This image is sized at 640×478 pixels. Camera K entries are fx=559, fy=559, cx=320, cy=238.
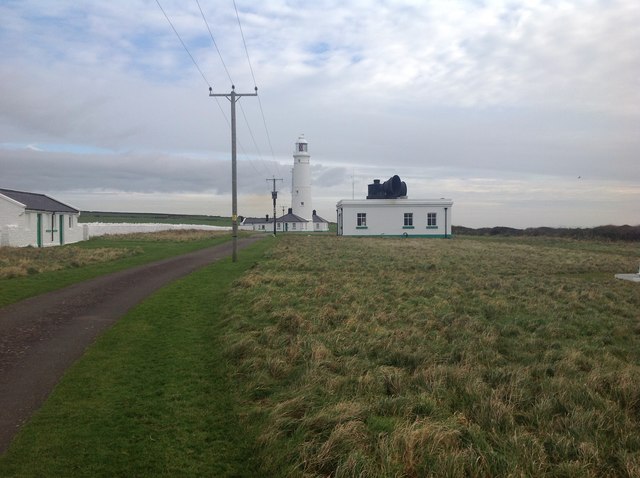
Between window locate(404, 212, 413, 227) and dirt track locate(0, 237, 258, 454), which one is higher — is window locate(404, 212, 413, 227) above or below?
above

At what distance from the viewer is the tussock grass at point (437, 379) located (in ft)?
15.9

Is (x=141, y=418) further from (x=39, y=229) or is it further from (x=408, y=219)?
(x=408, y=219)

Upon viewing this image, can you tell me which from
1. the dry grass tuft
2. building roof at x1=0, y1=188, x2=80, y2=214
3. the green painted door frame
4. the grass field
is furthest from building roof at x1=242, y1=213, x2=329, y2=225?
the grass field

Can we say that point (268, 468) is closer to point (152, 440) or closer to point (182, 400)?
point (152, 440)

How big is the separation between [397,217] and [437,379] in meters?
49.7

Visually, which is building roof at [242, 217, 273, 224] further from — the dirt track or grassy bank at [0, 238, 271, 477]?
grassy bank at [0, 238, 271, 477]

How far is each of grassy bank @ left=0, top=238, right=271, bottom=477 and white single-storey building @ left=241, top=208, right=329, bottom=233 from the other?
74492 millimetres

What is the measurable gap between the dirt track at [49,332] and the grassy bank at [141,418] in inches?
9.4

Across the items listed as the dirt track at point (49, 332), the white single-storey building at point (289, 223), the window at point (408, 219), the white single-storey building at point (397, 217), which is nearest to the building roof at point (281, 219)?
the white single-storey building at point (289, 223)

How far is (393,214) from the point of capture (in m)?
56.2

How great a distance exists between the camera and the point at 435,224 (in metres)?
56.5

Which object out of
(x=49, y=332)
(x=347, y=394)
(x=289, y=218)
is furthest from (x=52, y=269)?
(x=289, y=218)

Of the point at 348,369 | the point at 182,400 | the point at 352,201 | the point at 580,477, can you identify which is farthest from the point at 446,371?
the point at 352,201

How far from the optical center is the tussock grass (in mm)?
4848
